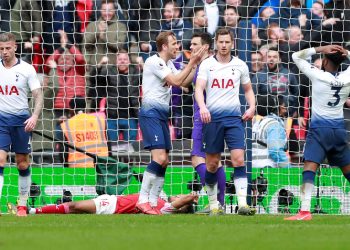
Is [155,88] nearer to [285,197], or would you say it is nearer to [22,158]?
[22,158]

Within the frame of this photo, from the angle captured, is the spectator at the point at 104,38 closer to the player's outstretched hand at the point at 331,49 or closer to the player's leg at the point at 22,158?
the player's leg at the point at 22,158

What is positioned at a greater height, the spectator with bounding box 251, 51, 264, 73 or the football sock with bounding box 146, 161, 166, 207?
the spectator with bounding box 251, 51, 264, 73

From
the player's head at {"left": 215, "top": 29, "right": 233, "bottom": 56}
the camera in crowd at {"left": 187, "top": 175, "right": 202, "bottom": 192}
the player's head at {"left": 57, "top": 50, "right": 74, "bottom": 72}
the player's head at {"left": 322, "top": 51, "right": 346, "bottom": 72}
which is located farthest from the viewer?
the player's head at {"left": 57, "top": 50, "right": 74, "bottom": 72}

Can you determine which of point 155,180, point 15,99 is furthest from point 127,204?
point 15,99

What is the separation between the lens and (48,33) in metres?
19.8

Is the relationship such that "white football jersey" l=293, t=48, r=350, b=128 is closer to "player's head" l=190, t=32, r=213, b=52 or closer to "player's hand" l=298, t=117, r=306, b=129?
"player's head" l=190, t=32, r=213, b=52

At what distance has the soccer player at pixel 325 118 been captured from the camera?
13.3 m

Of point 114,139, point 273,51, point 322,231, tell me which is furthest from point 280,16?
point 322,231

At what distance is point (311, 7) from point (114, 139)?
4.34 m

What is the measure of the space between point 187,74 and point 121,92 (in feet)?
13.5

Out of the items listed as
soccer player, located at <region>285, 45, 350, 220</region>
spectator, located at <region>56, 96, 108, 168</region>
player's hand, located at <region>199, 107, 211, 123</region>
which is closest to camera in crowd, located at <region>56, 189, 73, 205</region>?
spectator, located at <region>56, 96, 108, 168</region>

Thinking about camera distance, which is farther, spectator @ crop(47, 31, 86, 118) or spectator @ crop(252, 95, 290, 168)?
spectator @ crop(47, 31, 86, 118)

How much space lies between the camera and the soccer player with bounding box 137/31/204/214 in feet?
51.3

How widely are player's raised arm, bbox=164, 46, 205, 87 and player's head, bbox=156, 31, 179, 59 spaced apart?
0.43 meters
